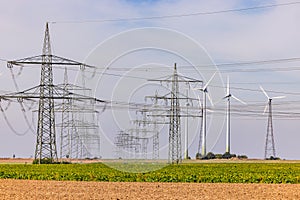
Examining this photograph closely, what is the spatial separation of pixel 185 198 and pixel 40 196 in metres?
8.27

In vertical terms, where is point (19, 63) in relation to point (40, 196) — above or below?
above

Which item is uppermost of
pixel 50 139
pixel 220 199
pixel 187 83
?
pixel 187 83

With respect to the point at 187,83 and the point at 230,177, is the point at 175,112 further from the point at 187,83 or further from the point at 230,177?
the point at 230,177

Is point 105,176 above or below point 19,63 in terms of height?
below

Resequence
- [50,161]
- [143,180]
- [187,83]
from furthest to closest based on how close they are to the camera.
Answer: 1. [50,161]
2. [187,83]
3. [143,180]

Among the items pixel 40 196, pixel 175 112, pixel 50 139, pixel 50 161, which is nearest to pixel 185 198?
pixel 40 196

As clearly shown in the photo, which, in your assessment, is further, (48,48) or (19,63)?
(48,48)

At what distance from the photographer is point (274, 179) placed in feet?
195

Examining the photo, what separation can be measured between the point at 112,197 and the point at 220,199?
19.9 ft

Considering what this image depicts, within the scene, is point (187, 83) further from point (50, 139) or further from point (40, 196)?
point (40, 196)

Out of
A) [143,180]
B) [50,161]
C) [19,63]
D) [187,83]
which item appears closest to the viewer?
[143,180]

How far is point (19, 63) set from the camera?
76312 millimetres

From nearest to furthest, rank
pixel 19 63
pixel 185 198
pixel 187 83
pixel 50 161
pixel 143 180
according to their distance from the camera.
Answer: pixel 185 198 < pixel 143 180 < pixel 19 63 < pixel 187 83 < pixel 50 161

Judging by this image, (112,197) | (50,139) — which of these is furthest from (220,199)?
(50,139)
